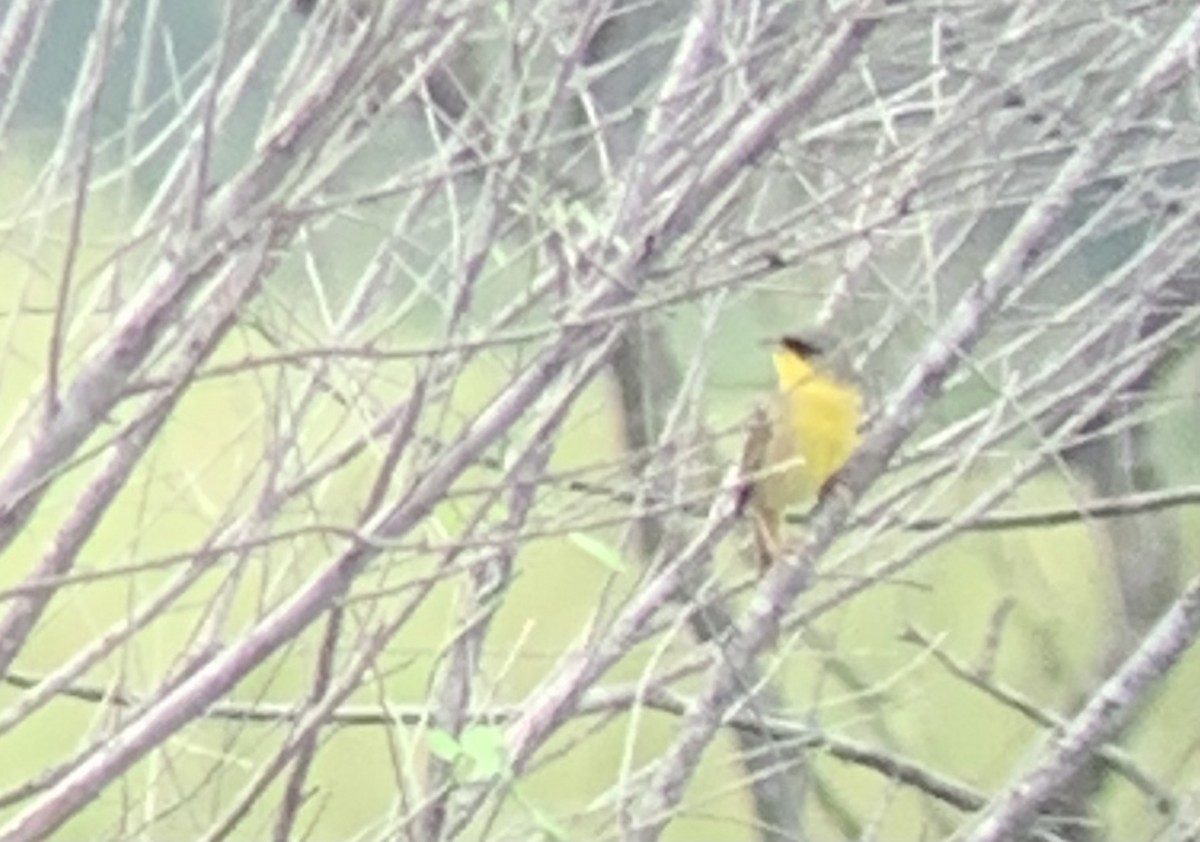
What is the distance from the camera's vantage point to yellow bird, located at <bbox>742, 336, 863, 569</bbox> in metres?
1.52

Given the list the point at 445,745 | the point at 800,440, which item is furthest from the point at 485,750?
the point at 800,440

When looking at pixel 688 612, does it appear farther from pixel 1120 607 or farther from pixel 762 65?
pixel 1120 607

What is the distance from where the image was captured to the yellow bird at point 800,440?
1.52 meters

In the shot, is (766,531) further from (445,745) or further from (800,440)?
(445,745)

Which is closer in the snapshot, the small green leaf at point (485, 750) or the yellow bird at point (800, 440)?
→ the small green leaf at point (485, 750)

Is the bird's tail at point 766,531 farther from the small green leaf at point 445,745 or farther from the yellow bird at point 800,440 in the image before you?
the small green leaf at point 445,745

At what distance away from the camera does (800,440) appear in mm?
1513

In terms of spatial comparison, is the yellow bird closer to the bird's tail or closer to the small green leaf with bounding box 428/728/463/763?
the bird's tail

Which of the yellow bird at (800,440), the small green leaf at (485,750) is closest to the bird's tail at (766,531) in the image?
the yellow bird at (800,440)

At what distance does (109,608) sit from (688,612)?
1.07 metres

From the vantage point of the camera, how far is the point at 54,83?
1970 mm

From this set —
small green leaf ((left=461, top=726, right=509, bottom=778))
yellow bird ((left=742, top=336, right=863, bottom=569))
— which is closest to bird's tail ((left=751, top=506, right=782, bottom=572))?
yellow bird ((left=742, top=336, right=863, bottom=569))

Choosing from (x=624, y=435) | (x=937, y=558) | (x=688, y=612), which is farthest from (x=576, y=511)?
(x=937, y=558)

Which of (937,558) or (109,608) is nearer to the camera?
(109,608)
